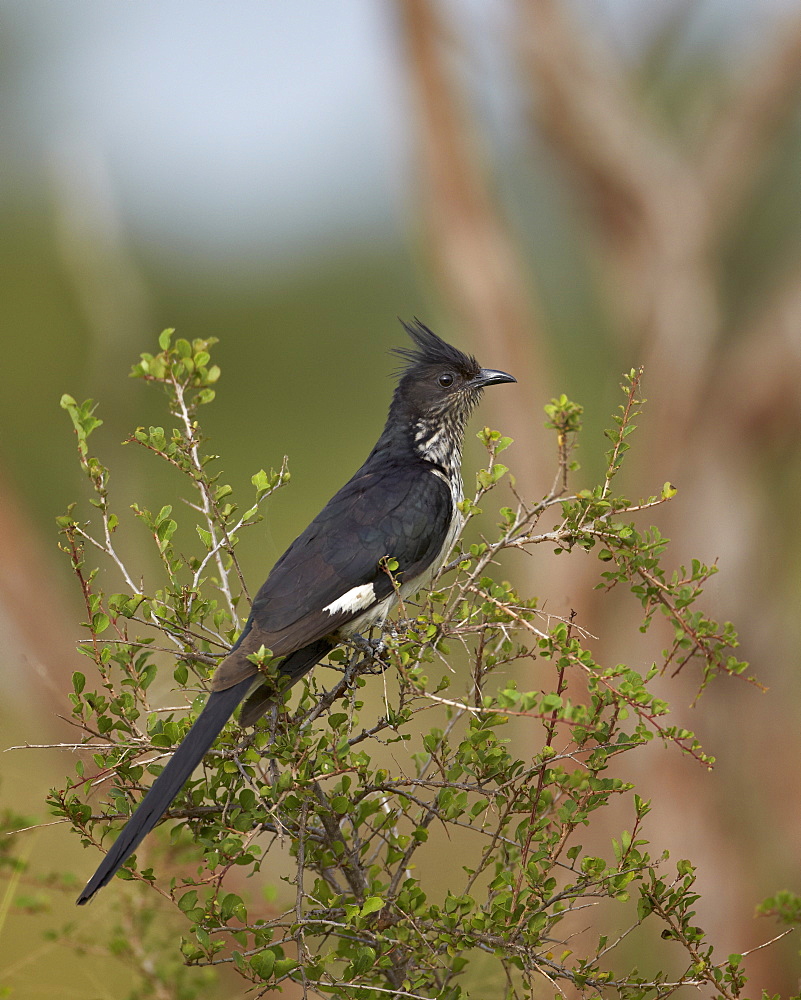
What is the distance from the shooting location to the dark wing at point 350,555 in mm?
2738


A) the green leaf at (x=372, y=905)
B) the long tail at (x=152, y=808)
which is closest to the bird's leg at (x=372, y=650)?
the long tail at (x=152, y=808)

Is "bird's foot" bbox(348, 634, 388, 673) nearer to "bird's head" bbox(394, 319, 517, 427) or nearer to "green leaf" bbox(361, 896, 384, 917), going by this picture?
"green leaf" bbox(361, 896, 384, 917)

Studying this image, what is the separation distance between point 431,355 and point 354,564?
1.38 metres

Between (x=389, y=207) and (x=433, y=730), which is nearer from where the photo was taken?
(x=433, y=730)

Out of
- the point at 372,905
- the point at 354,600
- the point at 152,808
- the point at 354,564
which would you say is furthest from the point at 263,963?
the point at 354,564

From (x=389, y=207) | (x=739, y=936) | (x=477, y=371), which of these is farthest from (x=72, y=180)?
(x=389, y=207)

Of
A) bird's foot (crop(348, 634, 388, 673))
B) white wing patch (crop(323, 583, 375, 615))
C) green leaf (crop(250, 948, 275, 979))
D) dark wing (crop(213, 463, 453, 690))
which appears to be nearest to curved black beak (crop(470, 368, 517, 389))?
dark wing (crop(213, 463, 453, 690))

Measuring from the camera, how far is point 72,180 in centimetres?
673

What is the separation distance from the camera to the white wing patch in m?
2.83

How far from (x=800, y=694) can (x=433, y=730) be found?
515 cm

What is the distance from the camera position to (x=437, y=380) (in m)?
4.05

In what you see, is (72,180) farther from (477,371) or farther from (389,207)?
(389,207)

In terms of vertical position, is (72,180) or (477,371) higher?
(72,180)

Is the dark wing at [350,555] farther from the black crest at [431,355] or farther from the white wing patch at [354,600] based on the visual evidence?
the black crest at [431,355]
